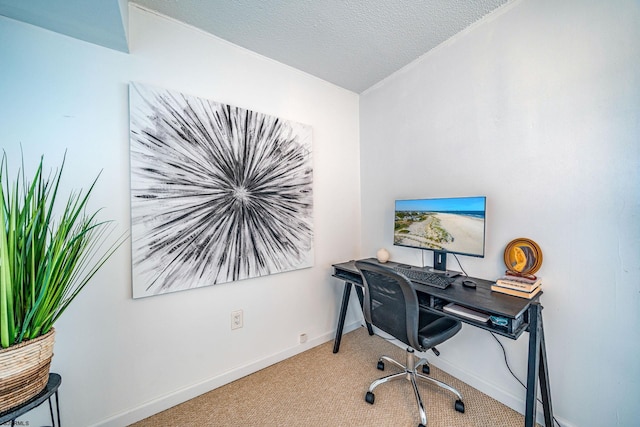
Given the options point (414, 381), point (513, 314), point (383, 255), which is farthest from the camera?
point (383, 255)

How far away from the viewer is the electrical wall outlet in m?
1.76

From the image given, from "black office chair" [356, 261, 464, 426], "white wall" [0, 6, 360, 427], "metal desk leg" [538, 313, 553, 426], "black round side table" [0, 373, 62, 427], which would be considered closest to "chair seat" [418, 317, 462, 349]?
"black office chair" [356, 261, 464, 426]

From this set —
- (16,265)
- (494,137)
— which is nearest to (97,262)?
(16,265)

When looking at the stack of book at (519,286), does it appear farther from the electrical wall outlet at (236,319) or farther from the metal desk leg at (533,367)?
the electrical wall outlet at (236,319)

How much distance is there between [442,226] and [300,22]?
1.63 meters

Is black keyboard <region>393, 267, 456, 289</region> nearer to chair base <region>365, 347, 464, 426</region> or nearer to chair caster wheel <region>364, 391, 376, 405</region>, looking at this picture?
chair base <region>365, 347, 464, 426</region>

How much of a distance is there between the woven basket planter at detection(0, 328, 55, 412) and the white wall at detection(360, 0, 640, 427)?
2.16 metres

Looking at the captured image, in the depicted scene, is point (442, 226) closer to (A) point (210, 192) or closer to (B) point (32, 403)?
(A) point (210, 192)

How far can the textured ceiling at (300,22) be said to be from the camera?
45.1 inches

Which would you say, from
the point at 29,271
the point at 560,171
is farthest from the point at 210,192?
the point at 560,171

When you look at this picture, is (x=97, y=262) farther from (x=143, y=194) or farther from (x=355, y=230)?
(x=355, y=230)

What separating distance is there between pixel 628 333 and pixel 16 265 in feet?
8.12

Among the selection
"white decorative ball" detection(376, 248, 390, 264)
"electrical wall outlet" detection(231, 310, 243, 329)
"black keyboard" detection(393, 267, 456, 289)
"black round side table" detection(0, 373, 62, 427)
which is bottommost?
"electrical wall outlet" detection(231, 310, 243, 329)

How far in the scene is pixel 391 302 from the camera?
4.86 ft
